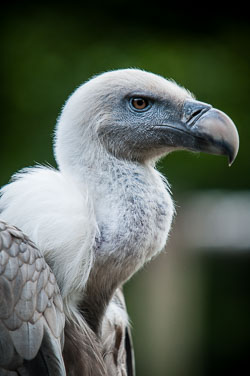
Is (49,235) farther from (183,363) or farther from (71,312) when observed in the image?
(183,363)

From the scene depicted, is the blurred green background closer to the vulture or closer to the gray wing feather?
the vulture

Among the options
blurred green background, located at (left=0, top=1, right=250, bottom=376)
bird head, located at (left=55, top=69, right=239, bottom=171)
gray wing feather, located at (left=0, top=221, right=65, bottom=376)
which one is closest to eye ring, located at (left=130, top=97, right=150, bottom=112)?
bird head, located at (left=55, top=69, right=239, bottom=171)

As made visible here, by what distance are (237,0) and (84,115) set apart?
5.14m

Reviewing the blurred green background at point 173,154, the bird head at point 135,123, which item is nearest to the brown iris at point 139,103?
the bird head at point 135,123

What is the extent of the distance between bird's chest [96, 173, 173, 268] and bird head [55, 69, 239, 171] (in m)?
0.16

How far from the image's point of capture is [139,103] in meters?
2.58

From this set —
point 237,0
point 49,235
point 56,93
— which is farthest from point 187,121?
point 237,0

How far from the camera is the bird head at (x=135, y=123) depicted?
8.14 ft

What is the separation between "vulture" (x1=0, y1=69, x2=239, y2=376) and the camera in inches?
86.7

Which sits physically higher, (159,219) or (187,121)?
(187,121)

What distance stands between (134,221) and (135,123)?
39 cm

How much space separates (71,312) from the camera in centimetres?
238

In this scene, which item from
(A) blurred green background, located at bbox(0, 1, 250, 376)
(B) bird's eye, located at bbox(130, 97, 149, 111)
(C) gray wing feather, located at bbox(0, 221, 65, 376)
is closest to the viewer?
(C) gray wing feather, located at bbox(0, 221, 65, 376)

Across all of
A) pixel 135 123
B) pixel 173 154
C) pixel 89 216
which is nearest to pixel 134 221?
pixel 89 216
